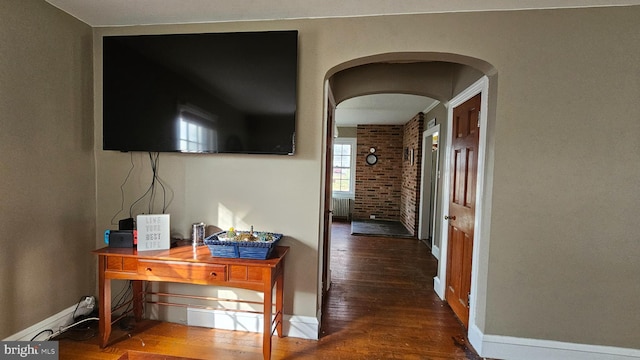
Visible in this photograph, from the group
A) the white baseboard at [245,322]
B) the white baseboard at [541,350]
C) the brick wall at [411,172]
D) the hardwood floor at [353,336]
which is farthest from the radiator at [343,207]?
the white baseboard at [541,350]

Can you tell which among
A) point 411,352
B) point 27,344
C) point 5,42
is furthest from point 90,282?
point 411,352

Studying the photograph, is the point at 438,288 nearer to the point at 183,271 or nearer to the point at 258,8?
the point at 183,271

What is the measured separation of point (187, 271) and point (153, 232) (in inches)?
16.3

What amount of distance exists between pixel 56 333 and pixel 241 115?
2.19 metres

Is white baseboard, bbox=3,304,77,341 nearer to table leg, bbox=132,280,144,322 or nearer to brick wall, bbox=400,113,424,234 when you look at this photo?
table leg, bbox=132,280,144,322

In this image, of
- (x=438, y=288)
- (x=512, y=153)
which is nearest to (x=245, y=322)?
(x=438, y=288)

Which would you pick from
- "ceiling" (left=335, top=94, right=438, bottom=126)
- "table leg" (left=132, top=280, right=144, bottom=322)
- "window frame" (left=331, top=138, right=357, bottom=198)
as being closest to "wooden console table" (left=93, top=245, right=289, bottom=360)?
"table leg" (left=132, top=280, right=144, bottom=322)

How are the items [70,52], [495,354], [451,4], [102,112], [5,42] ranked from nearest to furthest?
[5,42], [451,4], [495,354], [70,52], [102,112]

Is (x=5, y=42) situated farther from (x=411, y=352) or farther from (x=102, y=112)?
(x=411, y=352)

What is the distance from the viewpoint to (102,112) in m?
2.26

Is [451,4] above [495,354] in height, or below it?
above

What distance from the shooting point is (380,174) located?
717 centimetres

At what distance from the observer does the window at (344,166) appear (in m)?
7.41

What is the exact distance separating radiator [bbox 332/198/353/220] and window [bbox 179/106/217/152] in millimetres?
5579
